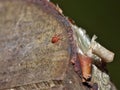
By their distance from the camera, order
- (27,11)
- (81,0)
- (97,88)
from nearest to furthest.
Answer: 1. (27,11)
2. (97,88)
3. (81,0)

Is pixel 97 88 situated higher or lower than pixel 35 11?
lower

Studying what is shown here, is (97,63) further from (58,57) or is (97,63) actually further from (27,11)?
(27,11)

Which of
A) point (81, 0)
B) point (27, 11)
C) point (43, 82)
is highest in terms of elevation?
point (27, 11)

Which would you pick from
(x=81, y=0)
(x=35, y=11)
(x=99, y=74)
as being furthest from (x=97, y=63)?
(x=81, y=0)

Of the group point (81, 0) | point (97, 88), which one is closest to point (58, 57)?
point (97, 88)

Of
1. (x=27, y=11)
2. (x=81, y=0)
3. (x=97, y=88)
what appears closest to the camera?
(x=27, y=11)

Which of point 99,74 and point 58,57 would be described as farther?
point 99,74

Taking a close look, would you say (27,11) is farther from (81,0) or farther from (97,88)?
(81,0)
